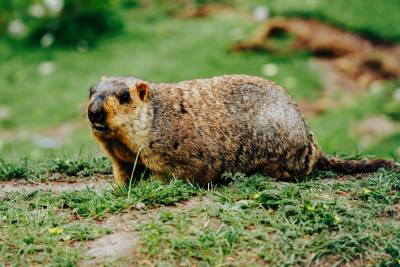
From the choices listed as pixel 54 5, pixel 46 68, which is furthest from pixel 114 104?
pixel 54 5

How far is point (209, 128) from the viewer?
466cm

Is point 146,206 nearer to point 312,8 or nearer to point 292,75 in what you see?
point 292,75

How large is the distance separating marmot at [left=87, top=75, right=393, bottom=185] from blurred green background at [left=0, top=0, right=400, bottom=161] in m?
4.04

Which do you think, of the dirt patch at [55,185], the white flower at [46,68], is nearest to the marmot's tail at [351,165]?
the dirt patch at [55,185]

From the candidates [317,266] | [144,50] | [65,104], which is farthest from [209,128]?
[144,50]

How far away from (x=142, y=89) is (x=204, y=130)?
0.83 metres

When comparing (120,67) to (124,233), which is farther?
(120,67)

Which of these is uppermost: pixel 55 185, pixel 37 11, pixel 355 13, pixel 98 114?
pixel 355 13

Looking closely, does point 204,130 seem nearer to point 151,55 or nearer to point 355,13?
point 151,55

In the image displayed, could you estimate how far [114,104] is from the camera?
13.6 feet

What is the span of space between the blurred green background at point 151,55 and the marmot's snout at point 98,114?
543 cm

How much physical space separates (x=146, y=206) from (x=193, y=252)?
924 mm

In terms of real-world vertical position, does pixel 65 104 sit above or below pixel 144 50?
below

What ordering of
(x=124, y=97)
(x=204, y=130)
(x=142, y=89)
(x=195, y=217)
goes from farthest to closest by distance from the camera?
(x=204, y=130) → (x=142, y=89) → (x=124, y=97) → (x=195, y=217)
